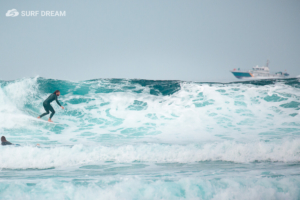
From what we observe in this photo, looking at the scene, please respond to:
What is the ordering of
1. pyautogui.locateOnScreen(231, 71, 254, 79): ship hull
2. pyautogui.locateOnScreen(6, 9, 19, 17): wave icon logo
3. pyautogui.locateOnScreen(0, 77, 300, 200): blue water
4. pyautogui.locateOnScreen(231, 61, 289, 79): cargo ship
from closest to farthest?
pyautogui.locateOnScreen(0, 77, 300, 200): blue water < pyautogui.locateOnScreen(6, 9, 19, 17): wave icon logo < pyautogui.locateOnScreen(231, 61, 289, 79): cargo ship < pyautogui.locateOnScreen(231, 71, 254, 79): ship hull

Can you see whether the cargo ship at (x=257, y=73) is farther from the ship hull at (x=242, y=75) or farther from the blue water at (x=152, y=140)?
the blue water at (x=152, y=140)

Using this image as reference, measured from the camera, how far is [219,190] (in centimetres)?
234

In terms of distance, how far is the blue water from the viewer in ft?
7.88

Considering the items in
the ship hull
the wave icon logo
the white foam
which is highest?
the wave icon logo

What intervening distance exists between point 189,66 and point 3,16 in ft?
21.3

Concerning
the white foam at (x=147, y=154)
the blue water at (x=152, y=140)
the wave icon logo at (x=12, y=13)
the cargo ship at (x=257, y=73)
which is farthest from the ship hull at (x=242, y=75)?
the wave icon logo at (x=12, y=13)

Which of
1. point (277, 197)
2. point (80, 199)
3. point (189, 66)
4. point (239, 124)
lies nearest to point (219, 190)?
point (277, 197)

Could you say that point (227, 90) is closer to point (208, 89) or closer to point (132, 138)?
point (208, 89)

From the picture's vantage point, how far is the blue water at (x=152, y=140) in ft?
7.88

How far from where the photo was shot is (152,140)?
15.2ft
